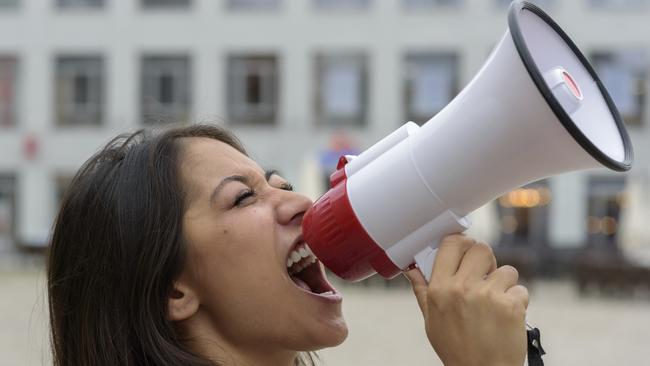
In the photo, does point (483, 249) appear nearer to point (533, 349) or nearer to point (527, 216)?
point (533, 349)

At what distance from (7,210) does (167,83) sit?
6.04 m

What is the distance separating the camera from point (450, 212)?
5.11 feet

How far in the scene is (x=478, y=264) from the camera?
1439 mm

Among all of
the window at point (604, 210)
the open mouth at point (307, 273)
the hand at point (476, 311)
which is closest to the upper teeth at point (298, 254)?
the open mouth at point (307, 273)

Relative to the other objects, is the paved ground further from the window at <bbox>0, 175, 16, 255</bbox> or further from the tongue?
the window at <bbox>0, 175, 16, 255</bbox>

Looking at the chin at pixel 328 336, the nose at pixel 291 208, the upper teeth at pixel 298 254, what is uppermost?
the nose at pixel 291 208

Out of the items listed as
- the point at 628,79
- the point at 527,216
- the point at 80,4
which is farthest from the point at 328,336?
the point at 80,4

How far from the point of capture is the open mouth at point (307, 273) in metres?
1.79

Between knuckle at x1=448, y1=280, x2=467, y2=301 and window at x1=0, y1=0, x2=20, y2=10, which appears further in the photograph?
window at x1=0, y1=0, x2=20, y2=10

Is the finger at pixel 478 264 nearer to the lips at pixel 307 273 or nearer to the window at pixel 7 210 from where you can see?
the lips at pixel 307 273

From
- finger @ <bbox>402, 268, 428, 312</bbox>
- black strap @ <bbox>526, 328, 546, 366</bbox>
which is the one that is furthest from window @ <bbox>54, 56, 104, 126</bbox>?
black strap @ <bbox>526, 328, 546, 366</bbox>

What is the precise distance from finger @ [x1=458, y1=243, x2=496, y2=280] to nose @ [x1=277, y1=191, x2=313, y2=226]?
1.38 feet

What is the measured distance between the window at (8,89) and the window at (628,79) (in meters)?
16.9

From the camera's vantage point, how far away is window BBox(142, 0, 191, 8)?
27.9 m
